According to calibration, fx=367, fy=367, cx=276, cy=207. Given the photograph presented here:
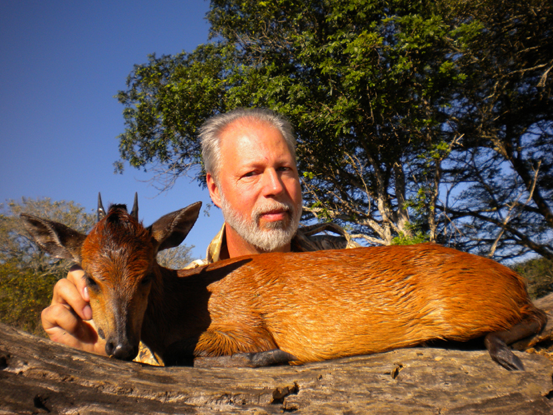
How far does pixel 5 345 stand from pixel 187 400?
87 centimetres

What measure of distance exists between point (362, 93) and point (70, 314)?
38.3 ft

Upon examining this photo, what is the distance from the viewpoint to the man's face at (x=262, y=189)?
3.69 meters

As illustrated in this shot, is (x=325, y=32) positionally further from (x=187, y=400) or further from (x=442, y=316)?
(x=187, y=400)

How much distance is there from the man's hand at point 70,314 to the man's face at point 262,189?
1632 millimetres

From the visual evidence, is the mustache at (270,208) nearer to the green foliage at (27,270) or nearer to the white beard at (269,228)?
the white beard at (269,228)

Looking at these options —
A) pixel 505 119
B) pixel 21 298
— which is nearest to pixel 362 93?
pixel 505 119

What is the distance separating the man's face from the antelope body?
0.73m

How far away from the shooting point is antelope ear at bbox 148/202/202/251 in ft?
9.39

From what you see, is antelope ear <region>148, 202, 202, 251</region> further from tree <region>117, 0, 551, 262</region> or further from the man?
tree <region>117, 0, 551, 262</region>

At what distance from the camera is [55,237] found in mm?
2709

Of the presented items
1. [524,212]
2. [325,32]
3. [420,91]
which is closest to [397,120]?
[420,91]

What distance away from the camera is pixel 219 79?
52.4ft

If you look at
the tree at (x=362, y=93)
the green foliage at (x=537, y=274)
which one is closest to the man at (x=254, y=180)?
the tree at (x=362, y=93)

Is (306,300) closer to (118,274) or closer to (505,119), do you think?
(118,274)
